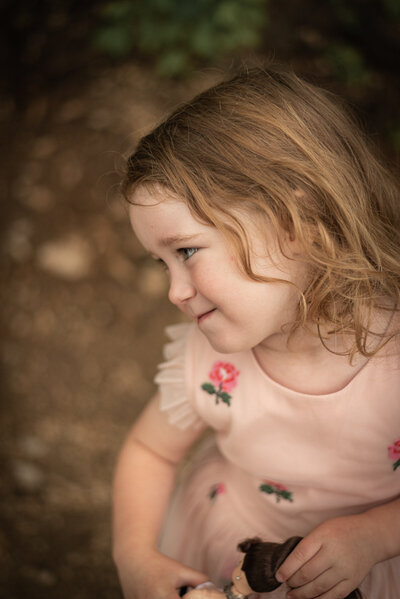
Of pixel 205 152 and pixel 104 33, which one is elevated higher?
pixel 104 33

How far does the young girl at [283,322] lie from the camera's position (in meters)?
0.96

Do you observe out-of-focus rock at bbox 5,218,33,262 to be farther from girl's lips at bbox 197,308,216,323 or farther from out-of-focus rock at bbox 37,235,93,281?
girl's lips at bbox 197,308,216,323

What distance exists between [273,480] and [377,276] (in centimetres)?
49

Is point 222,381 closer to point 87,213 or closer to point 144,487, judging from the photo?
point 144,487

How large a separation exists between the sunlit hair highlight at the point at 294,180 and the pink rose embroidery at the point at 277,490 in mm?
359

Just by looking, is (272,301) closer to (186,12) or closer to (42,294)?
(42,294)

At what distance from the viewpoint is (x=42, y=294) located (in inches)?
103

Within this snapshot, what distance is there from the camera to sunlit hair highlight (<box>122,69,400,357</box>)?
0.95 metres

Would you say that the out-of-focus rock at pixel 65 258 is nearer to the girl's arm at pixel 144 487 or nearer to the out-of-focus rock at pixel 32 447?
the out-of-focus rock at pixel 32 447

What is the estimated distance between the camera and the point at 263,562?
0.94 metres

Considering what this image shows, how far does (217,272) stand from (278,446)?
16.6 inches

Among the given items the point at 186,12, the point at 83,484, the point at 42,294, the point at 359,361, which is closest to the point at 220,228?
the point at 359,361

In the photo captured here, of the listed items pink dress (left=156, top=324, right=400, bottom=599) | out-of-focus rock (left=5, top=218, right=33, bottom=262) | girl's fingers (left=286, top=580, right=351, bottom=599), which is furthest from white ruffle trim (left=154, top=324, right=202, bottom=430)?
out-of-focus rock (left=5, top=218, right=33, bottom=262)

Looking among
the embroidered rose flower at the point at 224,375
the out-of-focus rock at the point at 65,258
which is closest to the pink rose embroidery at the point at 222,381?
the embroidered rose flower at the point at 224,375
